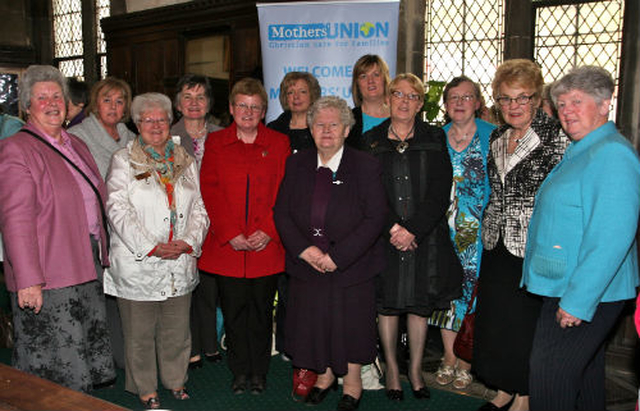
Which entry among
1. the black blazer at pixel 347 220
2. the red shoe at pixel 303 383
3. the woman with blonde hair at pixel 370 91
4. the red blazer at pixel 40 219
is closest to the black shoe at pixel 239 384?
the red shoe at pixel 303 383

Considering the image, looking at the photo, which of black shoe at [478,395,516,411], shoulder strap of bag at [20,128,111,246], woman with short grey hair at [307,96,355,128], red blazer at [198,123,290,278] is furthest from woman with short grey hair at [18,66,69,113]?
black shoe at [478,395,516,411]

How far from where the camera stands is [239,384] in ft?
10.8

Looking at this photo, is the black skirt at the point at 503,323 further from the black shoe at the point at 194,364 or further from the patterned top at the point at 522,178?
the black shoe at the point at 194,364

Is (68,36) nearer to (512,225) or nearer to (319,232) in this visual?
(319,232)

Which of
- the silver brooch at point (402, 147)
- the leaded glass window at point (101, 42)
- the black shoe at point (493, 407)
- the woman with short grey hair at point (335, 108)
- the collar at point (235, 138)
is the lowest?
the black shoe at point (493, 407)

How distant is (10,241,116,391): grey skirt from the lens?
2570mm

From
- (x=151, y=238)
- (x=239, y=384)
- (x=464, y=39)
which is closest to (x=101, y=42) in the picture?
(x=464, y=39)

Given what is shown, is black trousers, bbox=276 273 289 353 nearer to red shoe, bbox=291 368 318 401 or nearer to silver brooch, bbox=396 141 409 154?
red shoe, bbox=291 368 318 401

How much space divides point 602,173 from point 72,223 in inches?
87.2

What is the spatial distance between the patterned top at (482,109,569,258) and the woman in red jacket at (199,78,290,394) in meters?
1.17

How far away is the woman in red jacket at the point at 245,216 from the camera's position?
3.12 meters

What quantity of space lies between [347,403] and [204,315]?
3.81 feet

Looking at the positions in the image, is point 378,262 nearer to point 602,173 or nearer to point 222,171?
point 222,171

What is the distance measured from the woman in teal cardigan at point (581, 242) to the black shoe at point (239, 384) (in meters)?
1.69
